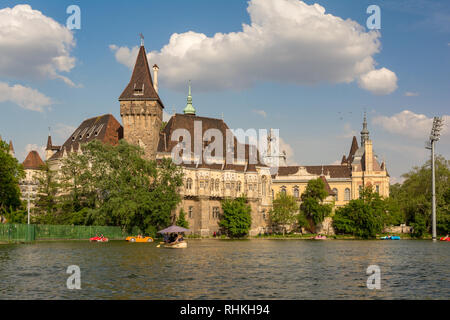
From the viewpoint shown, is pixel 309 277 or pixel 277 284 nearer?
pixel 277 284

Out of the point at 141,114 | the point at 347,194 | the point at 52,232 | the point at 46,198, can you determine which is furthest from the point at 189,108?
the point at 52,232

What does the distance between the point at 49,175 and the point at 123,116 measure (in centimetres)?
1645

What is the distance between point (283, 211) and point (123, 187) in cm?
3905

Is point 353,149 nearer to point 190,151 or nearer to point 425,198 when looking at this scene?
point 425,198

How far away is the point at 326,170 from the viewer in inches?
4764

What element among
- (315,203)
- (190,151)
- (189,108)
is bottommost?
(315,203)

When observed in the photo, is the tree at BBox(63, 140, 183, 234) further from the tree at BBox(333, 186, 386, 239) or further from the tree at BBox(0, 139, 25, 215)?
the tree at BBox(333, 186, 386, 239)

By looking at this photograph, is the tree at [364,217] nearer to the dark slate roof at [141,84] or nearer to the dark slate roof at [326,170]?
the dark slate roof at [326,170]

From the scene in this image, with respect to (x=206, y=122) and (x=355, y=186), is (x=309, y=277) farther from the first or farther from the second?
(x=355, y=186)

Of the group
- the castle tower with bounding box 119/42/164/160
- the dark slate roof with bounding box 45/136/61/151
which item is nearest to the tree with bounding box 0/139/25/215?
the castle tower with bounding box 119/42/164/160
